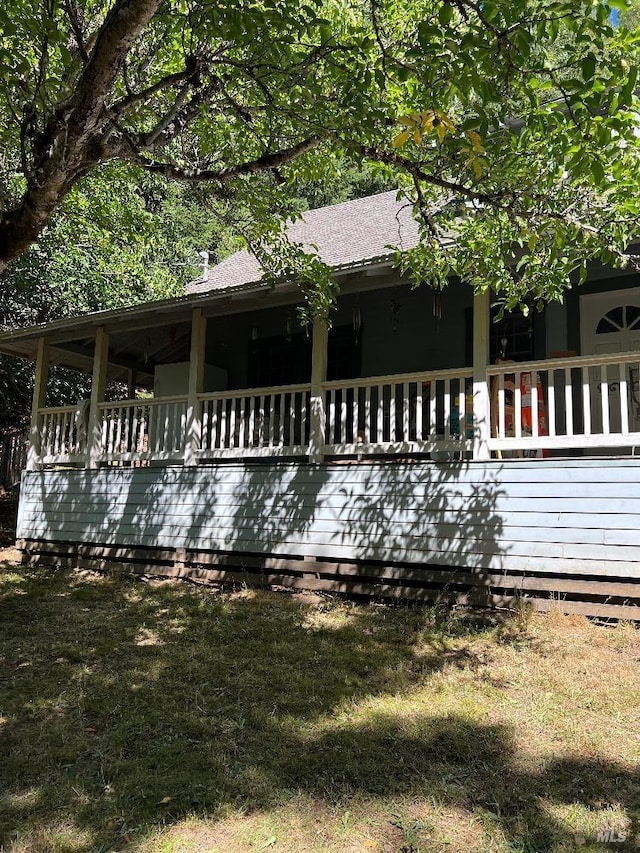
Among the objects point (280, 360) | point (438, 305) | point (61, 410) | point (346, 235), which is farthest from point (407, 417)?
point (61, 410)

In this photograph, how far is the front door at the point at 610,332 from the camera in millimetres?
7934

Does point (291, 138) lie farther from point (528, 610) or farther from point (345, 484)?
point (528, 610)

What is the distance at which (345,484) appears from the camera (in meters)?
7.26

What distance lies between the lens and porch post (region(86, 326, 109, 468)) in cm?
958

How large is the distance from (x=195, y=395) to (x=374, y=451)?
2.88m

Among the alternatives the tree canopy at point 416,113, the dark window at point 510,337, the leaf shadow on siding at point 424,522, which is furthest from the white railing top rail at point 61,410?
the dark window at point 510,337

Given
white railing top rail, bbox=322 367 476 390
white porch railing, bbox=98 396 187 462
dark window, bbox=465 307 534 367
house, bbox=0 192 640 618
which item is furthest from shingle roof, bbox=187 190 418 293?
white porch railing, bbox=98 396 187 462

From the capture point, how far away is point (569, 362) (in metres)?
6.32

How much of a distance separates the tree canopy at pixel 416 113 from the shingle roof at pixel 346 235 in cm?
237

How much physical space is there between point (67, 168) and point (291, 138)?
8.75 ft

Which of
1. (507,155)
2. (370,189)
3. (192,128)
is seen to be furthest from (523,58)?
(370,189)

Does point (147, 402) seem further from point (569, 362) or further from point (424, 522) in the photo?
point (569, 362)

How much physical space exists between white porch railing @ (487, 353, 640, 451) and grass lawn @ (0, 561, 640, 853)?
1.69 metres

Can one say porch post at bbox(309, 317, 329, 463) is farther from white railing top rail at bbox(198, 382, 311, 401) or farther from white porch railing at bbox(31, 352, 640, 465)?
white railing top rail at bbox(198, 382, 311, 401)
